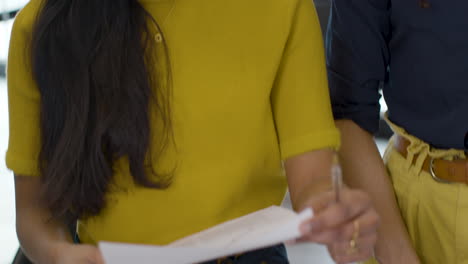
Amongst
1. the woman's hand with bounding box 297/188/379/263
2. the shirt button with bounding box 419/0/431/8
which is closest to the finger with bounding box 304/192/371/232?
the woman's hand with bounding box 297/188/379/263

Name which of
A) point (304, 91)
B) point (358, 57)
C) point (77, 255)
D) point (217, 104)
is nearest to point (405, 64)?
point (358, 57)

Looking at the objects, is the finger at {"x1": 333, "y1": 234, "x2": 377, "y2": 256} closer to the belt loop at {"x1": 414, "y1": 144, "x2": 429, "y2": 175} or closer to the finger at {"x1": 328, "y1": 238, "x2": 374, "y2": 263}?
the finger at {"x1": 328, "y1": 238, "x2": 374, "y2": 263}

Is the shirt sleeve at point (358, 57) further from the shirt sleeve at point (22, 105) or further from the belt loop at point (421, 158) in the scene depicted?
the shirt sleeve at point (22, 105)

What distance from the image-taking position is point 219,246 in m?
0.89

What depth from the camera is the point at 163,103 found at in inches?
45.9

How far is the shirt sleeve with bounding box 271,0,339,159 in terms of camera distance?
1184mm

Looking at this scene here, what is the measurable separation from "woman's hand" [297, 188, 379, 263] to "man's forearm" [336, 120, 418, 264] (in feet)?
0.83

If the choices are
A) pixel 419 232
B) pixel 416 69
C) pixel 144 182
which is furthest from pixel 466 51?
pixel 144 182

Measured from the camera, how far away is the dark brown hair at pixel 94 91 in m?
1.14

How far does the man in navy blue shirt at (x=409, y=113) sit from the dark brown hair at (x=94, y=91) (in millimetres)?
367

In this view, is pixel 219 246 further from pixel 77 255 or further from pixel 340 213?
pixel 77 255

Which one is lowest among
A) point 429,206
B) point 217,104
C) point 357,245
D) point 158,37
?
point 429,206

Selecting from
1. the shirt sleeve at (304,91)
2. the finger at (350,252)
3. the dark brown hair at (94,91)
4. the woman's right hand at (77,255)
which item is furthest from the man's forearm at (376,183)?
the woman's right hand at (77,255)

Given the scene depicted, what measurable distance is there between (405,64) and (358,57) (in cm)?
9
